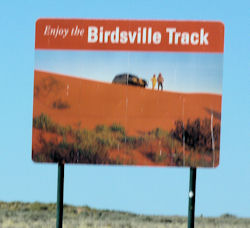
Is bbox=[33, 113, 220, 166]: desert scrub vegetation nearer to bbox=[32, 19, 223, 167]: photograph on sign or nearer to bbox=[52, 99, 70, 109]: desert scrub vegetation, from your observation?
bbox=[32, 19, 223, 167]: photograph on sign

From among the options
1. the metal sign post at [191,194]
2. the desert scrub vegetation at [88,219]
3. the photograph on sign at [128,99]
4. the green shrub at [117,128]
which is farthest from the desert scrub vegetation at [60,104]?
the desert scrub vegetation at [88,219]

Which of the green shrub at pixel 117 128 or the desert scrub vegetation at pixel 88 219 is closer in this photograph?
the green shrub at pixel 117 128

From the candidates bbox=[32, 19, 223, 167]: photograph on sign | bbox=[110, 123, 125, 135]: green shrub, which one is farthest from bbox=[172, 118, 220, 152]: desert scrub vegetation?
bbox=[110, 123, 125, 135]: green shrub

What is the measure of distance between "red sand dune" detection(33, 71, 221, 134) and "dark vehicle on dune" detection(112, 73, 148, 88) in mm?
85

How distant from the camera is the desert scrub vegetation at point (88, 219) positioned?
1822cm

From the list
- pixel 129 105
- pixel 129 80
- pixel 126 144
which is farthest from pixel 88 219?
pixel 129 80

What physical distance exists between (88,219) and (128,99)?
273 inches

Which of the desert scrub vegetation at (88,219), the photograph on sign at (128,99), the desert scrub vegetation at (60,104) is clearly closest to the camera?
the photograph on sign at (128,99)

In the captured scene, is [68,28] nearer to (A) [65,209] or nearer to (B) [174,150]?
(B) [174,150]

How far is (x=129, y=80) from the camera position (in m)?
13.3

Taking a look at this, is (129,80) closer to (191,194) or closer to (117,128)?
(117,128)

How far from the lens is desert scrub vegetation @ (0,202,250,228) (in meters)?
18.2

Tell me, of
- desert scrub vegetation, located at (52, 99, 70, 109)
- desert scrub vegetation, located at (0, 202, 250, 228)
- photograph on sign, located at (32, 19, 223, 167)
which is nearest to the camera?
photograph on sign, located at (32, 19, 223, 167)

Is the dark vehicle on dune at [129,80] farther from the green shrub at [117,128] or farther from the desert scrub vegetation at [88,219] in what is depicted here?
the desert scrub vegetation at [88,219]
